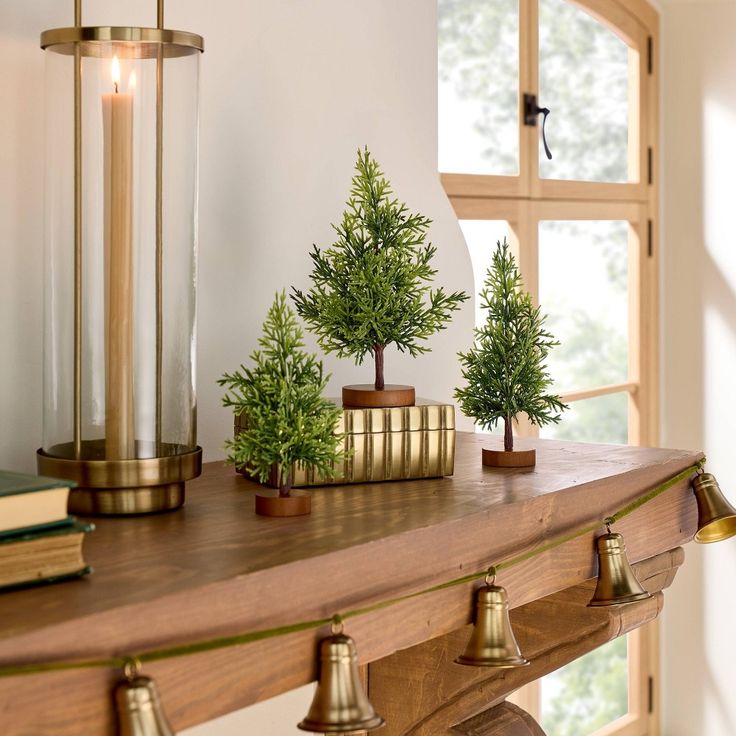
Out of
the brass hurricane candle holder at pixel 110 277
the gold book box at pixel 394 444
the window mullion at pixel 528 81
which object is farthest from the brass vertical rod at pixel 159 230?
the window mullion at pixel 528 81

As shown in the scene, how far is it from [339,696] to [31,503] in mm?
233

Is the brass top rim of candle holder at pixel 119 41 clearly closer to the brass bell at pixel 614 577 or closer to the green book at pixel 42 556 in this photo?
the green book at pixel 42 556

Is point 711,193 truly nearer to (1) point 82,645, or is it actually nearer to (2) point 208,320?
(2) point 208,320

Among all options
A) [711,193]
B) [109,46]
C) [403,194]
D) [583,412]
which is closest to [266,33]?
[403,194]

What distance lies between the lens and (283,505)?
0.87m

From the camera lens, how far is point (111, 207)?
0.88 m

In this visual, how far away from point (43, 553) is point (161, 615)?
82 millimetres

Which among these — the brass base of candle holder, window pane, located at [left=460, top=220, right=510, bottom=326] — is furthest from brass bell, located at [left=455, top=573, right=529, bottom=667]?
window pane, located at [left=460, top=220, right=510, bottom=326]

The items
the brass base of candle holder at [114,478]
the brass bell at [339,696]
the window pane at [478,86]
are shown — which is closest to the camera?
the brass bell at [339,696]

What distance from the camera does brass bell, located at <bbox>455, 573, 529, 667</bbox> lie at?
876mm

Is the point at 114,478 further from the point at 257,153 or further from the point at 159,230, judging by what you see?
the point at 257,153

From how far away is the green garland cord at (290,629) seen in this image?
59 cm

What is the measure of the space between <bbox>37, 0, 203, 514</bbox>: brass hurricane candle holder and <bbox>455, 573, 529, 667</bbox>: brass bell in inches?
9.9

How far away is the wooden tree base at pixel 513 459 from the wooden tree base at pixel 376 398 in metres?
0.11
